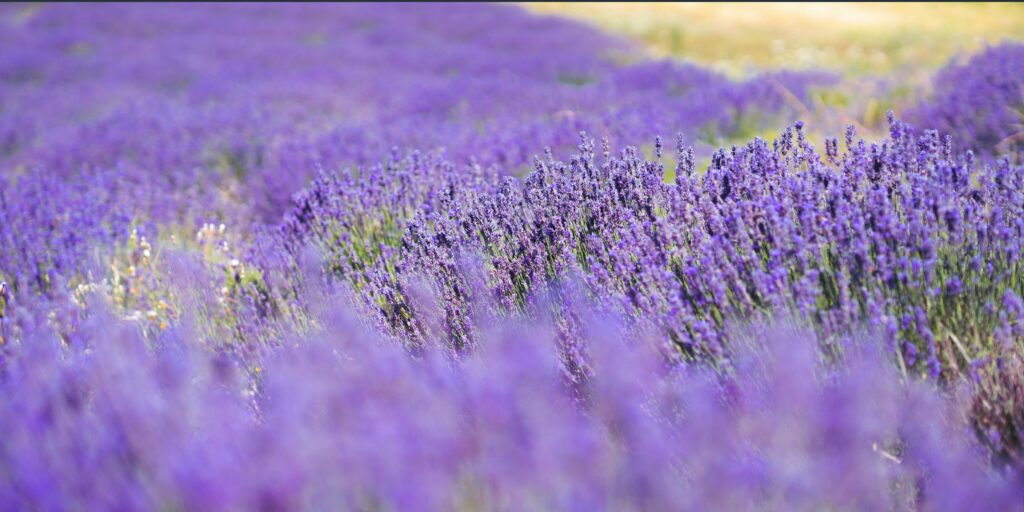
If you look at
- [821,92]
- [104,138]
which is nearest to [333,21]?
[104,138]

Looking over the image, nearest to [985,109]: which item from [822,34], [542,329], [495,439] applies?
[542,329]

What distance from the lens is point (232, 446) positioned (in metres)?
1.17

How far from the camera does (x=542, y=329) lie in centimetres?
183

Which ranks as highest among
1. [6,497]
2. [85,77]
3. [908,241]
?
[908,241]

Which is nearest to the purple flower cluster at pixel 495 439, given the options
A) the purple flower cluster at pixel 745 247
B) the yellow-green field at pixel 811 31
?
the purple flower cluster at pixel 745 247

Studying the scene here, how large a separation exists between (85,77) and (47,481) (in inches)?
389

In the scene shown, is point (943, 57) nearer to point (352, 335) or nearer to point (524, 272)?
point (524, 272)

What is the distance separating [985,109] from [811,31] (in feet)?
23.4

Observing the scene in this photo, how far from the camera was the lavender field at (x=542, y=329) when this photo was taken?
43.7 inches

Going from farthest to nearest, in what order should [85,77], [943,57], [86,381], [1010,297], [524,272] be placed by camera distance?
[85,77] → [943,57] → [524,272] → [86,381] → [1010,297]

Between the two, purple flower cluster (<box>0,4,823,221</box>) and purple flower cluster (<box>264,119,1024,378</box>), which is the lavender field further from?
purple flower cluster (<box>0,4,823,221</box>)

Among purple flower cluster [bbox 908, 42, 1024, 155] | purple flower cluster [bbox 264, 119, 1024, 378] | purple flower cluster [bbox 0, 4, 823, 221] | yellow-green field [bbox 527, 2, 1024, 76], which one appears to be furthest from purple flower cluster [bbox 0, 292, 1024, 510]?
yellow-green field [bbox 527, 2, 1024, 76]

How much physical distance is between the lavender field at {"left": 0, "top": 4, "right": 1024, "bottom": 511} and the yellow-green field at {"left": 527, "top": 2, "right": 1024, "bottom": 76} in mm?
4995

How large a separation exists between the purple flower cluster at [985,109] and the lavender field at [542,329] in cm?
2
